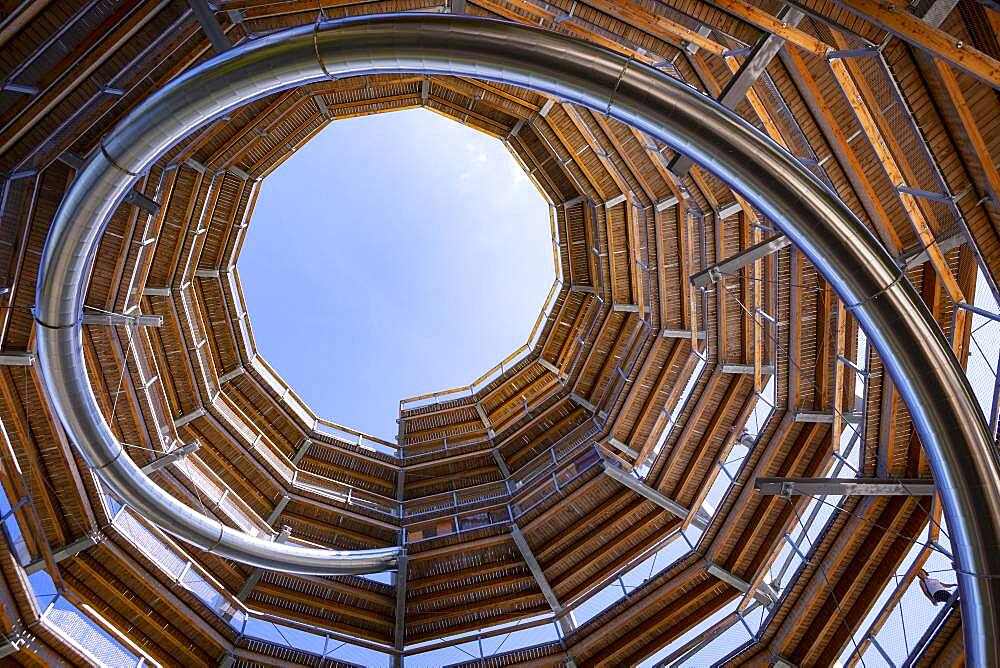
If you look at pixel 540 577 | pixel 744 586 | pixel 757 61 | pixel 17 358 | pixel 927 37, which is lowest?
pixel 540 577

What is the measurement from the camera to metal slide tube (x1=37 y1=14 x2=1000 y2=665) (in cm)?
1042

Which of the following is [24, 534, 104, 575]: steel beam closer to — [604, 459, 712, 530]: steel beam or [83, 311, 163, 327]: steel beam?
[83, 311, 163, 327]: steel beam

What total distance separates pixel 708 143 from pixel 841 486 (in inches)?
323

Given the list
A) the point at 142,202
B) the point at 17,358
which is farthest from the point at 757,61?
the point at 17,358

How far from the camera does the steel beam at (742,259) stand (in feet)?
47.8

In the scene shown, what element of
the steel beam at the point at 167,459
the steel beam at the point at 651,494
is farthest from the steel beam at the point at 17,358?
the steel beam at the point at 651,494

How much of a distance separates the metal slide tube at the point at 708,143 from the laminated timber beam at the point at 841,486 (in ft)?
10.0

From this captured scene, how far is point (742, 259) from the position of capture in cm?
1499

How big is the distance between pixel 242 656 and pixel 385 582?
4.82 m

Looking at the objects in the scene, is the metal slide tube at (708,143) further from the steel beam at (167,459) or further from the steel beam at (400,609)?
the steel beam at (400,609)

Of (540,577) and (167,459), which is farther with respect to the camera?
(540,577)

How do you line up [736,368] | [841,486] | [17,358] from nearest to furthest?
[841,486] → [17,358] → [736,368]

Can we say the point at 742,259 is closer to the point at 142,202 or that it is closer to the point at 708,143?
the point at 708,143

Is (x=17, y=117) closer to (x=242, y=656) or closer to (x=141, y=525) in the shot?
(x=141, y=525)
